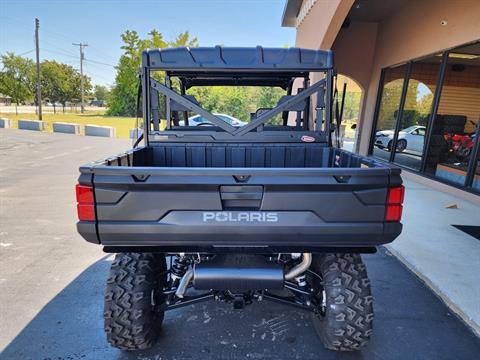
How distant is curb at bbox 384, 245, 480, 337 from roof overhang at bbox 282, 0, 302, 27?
10217mm

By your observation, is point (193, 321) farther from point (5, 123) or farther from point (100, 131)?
point (5, 123)

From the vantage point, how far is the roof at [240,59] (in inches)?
108

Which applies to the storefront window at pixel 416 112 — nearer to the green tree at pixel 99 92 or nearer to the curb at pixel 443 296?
the curb at pixel 443 296

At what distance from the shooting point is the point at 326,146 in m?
2.96

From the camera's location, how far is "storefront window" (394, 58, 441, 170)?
7594mm

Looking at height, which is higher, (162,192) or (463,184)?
(162,192)

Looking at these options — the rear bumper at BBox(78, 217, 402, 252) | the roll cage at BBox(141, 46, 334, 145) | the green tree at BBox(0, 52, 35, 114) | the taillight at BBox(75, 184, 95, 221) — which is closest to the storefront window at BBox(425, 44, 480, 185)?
the roll cage at BBox(141, 46, 334, 145)

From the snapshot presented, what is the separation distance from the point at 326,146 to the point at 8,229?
4.38 m

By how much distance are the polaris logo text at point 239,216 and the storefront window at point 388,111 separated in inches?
341

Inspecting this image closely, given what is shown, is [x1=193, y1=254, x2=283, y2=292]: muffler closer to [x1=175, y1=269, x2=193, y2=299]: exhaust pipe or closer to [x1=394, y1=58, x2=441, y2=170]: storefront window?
[x1=175, y1=269, x2=193, y2=299]: exhaust pipe

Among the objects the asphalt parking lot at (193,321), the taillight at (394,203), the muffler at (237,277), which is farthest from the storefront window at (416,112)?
the muffler at (237,277)

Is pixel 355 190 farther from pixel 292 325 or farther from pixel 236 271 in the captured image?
pixel 292 325

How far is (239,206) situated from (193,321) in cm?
132

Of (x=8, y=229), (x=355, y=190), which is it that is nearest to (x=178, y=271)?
(x=355, y=190)
